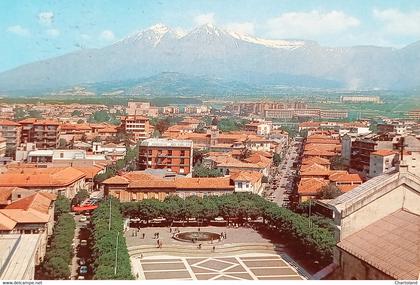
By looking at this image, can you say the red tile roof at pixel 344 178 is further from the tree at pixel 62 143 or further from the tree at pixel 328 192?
the tree at pixel 62 143

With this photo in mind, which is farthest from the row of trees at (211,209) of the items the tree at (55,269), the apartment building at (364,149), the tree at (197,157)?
the tree at (197,157)

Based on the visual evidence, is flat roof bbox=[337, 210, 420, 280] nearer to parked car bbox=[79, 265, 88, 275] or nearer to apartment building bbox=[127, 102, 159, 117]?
parked car bbox=[79, 265, 88, 275]

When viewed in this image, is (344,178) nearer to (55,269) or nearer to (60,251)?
(60,251)

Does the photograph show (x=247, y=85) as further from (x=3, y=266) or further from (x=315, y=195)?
(x=3, y=266)

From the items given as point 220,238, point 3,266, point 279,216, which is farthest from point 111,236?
point 3,266

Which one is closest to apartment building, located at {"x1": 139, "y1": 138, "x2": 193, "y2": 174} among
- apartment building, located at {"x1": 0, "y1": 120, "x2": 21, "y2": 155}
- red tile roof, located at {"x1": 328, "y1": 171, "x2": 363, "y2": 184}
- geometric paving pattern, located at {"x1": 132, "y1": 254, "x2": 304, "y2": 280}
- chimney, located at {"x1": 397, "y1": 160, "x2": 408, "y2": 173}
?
red tile roof, located at {"x1": 328, "y1": 171, "x2": 363, "y2": 184}

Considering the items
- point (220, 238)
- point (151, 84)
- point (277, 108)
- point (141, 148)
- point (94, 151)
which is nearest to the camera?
point (220, 238)
